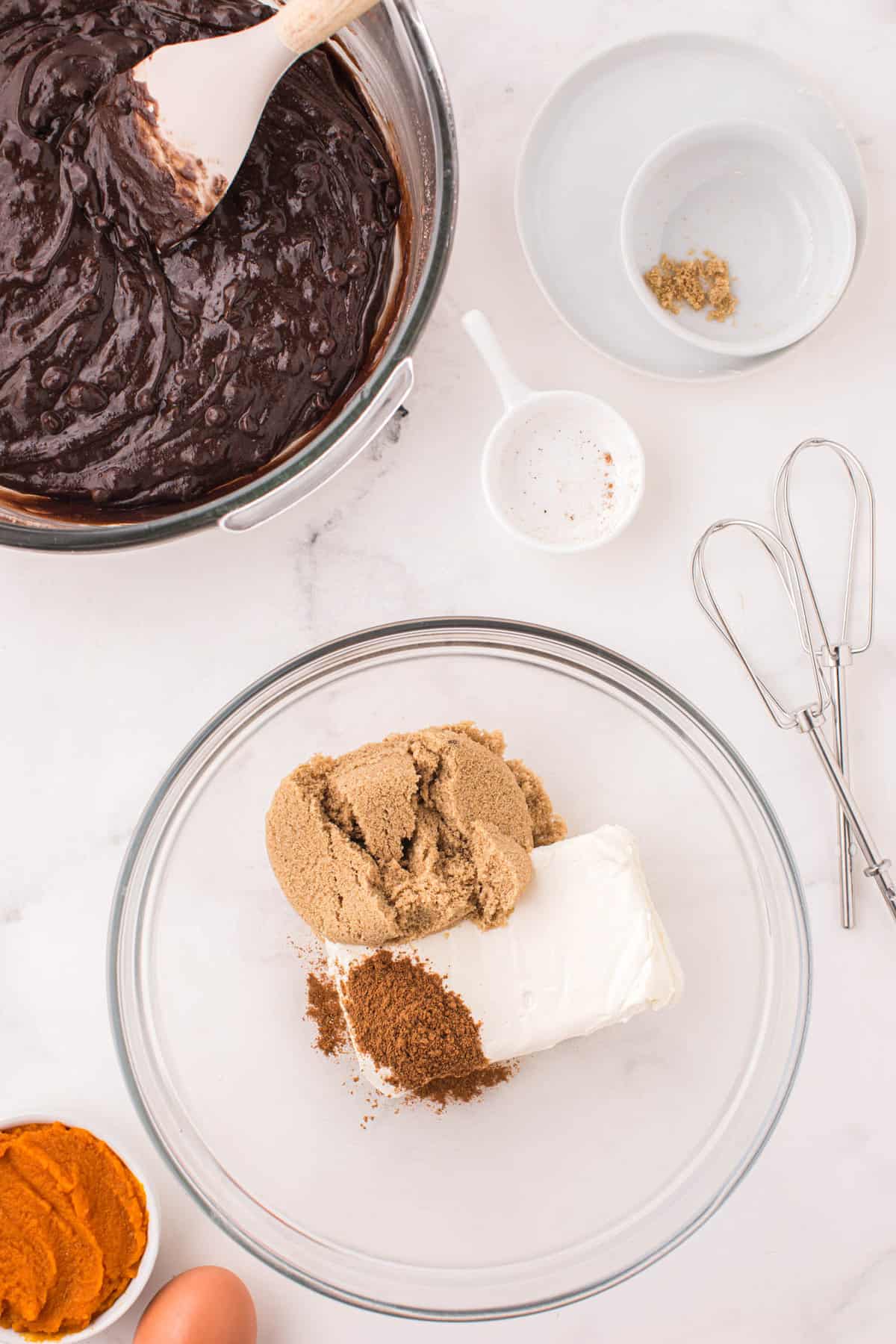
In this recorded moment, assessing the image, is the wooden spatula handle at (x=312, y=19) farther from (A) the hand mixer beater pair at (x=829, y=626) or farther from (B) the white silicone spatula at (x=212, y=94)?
(A) the hand mixer beater pair at (x=829, y=626)

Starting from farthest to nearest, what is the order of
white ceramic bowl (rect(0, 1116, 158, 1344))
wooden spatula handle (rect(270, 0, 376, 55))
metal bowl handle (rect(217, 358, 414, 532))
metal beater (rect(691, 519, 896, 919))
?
1. metal beater (rect(691, 519, 896, 919))
2. white ceramic bowl (rect(0, 1116, 158, 1344))
3. metal bowl handle (rect(217, 358, 414, 532))
4. wooden spatula handle (rect(270, 0, 376, 55))

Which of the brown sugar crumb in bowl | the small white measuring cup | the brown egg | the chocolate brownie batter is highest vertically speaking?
the chocolate brownie batter

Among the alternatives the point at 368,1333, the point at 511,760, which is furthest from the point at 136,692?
the point at 368,1333

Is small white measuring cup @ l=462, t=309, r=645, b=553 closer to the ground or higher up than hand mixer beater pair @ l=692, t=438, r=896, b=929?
higher up

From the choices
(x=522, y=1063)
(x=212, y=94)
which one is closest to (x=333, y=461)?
(x=212, y=94)

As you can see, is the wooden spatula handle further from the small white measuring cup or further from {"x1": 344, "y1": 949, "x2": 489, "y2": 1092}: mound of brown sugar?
{"x1": 344, "y1": 949, "x2": 489, "y2": 1092}: mound of brown sugar

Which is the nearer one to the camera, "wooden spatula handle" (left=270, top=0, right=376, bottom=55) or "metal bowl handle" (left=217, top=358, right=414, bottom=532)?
"wooden spatula handle" (left=270, top=0, right=376, bottom=55)

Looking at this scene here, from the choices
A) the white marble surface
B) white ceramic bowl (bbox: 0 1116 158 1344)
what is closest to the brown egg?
white ceramic bowl (bbox: 0 1116 158 1344)

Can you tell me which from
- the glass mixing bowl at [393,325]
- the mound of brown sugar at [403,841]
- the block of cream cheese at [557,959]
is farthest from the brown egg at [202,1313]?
the glass mixing bowl at [393,325]

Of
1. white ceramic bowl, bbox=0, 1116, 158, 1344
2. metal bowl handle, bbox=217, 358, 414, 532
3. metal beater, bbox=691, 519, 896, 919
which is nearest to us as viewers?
metal bowl handle, bbox=217, 358, 414, 532
